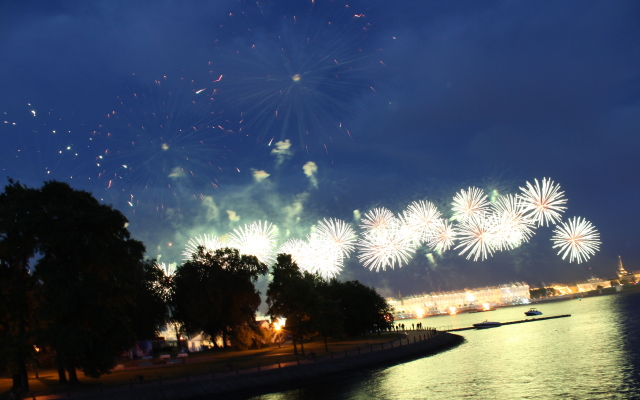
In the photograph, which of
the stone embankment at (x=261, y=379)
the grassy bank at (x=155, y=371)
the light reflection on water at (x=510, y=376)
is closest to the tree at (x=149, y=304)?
the grassy bank at (x=155, y=371)

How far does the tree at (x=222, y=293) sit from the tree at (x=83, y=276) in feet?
98.4

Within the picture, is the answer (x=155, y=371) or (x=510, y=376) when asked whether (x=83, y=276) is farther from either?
(x=510, y=376)

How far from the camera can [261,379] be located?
49.1 m

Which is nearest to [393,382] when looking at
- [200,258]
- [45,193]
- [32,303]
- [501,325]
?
[32,303]

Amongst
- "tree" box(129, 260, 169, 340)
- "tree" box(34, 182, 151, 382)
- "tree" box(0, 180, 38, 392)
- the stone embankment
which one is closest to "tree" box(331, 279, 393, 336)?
the stone embankment

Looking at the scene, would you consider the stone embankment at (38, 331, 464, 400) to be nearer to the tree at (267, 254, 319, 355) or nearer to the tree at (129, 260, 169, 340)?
the tree at (267, 254, 319, 355)

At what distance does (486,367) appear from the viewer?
5434cm

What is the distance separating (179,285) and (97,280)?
41810 mm

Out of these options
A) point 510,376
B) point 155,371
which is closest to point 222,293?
point 155,371

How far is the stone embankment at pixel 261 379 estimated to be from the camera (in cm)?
4162

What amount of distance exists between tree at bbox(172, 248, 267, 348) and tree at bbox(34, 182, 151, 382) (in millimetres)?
29990

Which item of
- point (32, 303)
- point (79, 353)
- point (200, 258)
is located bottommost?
point (79, 353)

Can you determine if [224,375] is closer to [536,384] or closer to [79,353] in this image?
[79,353]

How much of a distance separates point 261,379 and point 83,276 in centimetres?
1923
